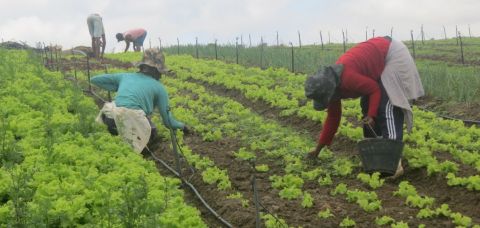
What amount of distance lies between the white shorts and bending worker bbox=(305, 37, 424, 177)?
15.4m

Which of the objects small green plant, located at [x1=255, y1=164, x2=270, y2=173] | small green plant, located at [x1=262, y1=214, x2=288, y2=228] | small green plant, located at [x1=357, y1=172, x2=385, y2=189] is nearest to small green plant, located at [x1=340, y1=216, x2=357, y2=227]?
small green plant, located at [x1=262, y1=214, x2=288, y2=228]

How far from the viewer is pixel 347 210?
5.80 metres

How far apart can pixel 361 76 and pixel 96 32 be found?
52.4 feet

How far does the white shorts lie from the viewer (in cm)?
2097

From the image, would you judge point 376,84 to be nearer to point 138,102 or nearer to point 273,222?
point 273,222

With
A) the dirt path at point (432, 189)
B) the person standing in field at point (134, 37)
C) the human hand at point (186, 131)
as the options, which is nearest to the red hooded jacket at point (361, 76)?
the dirt path at point (432, 189)

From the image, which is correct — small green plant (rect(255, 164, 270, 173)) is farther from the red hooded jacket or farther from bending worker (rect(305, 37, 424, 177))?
bending worker (rect(305, 37, 424, 177))

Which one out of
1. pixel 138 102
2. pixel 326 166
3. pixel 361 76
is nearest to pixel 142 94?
pixel 138 102

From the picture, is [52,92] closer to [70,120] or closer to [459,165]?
[70,120]

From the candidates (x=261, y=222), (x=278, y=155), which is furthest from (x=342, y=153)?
(x=261, y=222)

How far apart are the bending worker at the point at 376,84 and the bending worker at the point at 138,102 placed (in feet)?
7.74

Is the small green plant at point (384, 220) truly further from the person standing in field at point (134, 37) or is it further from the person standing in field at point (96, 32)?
the person standing in field at point (134, 37)

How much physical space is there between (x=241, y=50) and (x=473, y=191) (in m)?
15.7

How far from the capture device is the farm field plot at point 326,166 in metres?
5.70
